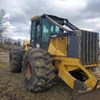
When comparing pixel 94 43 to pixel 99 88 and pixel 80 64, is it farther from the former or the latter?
pixel 99 88

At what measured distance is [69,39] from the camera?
25.8 ft

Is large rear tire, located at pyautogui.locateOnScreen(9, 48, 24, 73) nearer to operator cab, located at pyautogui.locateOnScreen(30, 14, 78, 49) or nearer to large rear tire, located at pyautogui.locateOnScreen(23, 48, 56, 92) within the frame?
operator cab, located at pyautogui.locateOnScreen(30, 14, 78, 49)

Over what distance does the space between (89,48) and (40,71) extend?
169 cm

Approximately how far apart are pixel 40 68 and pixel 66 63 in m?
0.83

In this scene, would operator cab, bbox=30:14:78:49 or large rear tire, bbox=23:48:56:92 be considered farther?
operator cab, bbox=30:14:78:49

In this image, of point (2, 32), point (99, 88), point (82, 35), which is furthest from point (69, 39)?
point (2, 32)

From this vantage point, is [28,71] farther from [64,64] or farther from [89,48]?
[89,48]

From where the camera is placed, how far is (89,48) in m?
7.82

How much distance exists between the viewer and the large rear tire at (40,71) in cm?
761

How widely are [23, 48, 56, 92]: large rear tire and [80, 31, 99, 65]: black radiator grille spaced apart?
1040 millimetres

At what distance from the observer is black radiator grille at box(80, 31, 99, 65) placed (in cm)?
758

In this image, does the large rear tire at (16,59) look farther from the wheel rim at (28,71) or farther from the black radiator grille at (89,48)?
the black radiator grille at (89,48)

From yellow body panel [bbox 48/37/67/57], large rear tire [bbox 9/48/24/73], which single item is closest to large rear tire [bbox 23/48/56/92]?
yellow body panel [bbox 48/37/67/57]

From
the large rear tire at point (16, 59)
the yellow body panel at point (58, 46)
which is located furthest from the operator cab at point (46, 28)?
the large rear tire at point (16, 59)
